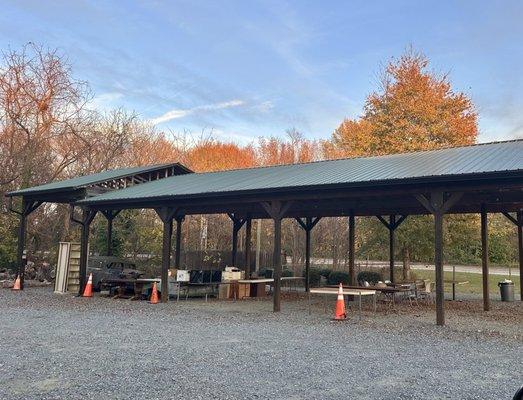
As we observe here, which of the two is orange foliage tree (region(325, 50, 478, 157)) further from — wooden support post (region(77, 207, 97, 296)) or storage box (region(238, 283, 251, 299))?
wooden support post (region(77, 207, 97, 296))

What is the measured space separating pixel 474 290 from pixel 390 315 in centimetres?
1142

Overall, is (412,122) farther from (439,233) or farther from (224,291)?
(439,233)

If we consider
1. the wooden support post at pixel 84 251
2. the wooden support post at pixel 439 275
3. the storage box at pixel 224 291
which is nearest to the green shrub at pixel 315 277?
the storage box at pixel 224 291

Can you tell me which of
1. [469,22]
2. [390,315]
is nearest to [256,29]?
[469,22]

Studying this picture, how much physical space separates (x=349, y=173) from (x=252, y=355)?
6.41 metres

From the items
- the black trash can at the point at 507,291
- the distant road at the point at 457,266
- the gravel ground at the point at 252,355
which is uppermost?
the distant road at the point at 457,266

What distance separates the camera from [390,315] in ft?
38.9

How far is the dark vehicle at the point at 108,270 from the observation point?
1664cm

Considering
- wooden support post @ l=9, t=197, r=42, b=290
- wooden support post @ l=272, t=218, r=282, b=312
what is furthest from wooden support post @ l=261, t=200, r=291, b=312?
wooden support post @ l=9, t=197, r=42, b=290

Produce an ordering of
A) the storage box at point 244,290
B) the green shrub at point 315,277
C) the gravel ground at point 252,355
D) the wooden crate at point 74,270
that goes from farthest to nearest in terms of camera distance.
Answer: the green shrub at point 315,277, the wooden crate at point 74,270, the storage box at point 244,290, the gravel ground at point 252,355

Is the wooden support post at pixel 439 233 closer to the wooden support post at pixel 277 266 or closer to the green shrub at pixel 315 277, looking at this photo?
the wooden support post at pixel 277 266

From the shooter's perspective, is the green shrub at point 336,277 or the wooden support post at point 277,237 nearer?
the wooden support post at point 277,237

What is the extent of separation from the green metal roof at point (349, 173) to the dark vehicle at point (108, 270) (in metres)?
2.41

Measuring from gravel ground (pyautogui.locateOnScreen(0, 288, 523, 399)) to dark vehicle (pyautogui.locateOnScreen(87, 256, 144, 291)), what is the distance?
4.44 meters
